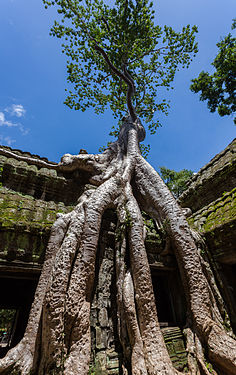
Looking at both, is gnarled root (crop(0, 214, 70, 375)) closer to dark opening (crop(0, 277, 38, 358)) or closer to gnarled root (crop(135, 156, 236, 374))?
gnarled root (crop(135, 156, 236, 374))

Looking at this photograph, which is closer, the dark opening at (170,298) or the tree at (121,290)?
the tree at (121,290)

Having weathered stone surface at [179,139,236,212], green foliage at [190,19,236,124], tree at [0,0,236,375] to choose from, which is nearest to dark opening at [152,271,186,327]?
tree at [0,0,236,375]

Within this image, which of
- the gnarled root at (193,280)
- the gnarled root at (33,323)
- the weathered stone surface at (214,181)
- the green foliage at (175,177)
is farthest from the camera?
the green foliage at (175,177)

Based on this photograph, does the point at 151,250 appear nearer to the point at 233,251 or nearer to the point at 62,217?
the point at 233,251

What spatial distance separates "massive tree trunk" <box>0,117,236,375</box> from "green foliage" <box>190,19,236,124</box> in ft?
21.9

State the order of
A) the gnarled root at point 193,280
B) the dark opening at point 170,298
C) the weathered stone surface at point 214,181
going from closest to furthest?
1. the gnarled root at point 193,280
2. the dark opening at point 170,298
3. the weathered stone surface at point 214,181

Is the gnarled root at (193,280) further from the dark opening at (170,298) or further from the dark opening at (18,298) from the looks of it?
the dark opening at (18,298)

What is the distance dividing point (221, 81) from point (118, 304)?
898 centimetres

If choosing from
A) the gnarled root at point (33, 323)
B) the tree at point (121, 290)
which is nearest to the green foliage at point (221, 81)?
the tree at point (121, 290)

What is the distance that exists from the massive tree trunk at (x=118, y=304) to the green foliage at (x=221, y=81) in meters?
6.69

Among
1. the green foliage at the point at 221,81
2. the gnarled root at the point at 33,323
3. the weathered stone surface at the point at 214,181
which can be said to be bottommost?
the gnarled root at the point at 33,323

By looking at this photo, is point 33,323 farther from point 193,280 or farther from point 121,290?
point 193,280

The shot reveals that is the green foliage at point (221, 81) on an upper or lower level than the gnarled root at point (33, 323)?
upper

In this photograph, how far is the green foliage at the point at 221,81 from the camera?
7264 millimetres
